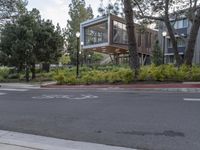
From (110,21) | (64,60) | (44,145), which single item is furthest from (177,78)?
(64,60)

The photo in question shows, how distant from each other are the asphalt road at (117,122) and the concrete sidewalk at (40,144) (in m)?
0.37

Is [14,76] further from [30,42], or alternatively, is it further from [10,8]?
[10,8]

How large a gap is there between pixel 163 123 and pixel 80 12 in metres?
75.0

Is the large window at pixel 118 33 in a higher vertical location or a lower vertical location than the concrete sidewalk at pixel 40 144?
higher

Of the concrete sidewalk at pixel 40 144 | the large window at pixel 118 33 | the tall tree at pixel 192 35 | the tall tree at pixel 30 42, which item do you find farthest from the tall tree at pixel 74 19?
the concrete sidewalk at pixel 40 144

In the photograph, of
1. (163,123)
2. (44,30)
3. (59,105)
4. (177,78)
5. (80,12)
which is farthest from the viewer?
(80,12)

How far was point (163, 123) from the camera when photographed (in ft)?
27.2

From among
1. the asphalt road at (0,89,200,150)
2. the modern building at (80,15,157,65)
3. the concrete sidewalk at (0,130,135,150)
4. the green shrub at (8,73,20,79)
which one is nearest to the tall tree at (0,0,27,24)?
the green shrub at (8,73,20,79)

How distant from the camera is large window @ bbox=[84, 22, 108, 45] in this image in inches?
2115

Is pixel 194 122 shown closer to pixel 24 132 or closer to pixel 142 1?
pixel 24 132

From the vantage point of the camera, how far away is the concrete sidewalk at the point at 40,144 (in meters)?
6.08

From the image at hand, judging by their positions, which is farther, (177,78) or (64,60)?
(64,60)

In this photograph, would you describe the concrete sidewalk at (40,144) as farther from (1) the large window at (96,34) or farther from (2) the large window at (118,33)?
(1) the large window at (96,34)

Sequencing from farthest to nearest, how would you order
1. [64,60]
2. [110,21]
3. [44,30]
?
[64,60]
[110,21]
[44,30]
